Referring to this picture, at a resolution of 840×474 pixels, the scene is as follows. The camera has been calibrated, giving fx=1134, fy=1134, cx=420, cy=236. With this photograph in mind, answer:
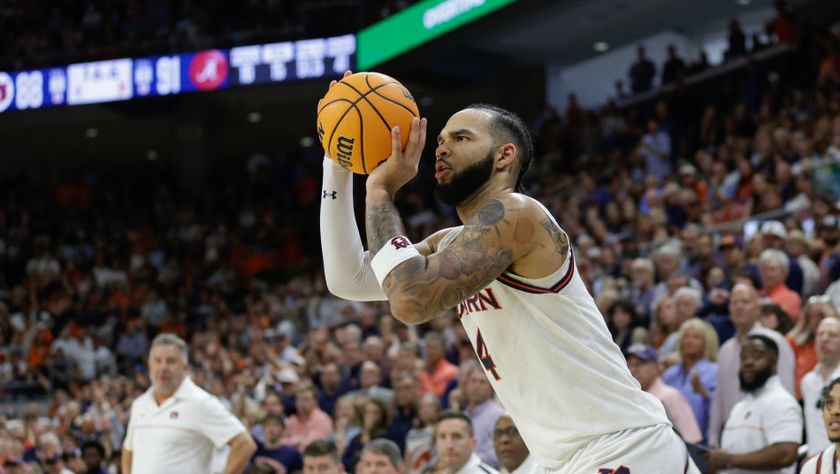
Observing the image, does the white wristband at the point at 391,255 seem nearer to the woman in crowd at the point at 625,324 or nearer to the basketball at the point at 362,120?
the basketball at the point at 362,120

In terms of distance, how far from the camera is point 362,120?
360 centimetres

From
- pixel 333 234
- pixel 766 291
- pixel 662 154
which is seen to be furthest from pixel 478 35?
pixel 333 234

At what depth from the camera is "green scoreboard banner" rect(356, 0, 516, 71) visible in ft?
54.3

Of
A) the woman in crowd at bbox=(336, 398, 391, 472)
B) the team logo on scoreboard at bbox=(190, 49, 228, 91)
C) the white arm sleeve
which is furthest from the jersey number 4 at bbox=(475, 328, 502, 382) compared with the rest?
the team logo on scoreboard at bbox=(190, 49, 228, 91)

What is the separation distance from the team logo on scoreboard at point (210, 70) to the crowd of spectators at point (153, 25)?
26 cm

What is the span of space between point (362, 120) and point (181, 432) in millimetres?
3242

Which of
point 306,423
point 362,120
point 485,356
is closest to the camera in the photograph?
point 485,356

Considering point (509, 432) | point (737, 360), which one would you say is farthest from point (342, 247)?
point (737, 360)

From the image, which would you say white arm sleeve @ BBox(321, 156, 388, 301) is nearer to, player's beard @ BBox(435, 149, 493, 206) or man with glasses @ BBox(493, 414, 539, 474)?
player's beard @ BBox(435, 149, 493, 206)

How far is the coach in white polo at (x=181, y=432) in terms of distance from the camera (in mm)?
6254

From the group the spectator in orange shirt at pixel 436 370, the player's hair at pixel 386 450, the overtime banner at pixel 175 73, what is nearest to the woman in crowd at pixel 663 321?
the spectator in orange shirt at pixel 436 370

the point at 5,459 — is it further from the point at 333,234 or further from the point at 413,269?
the point at 413,269

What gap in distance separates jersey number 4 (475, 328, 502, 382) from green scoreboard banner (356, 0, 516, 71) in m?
13.0

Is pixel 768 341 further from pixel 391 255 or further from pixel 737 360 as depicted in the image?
pixel 391 255
